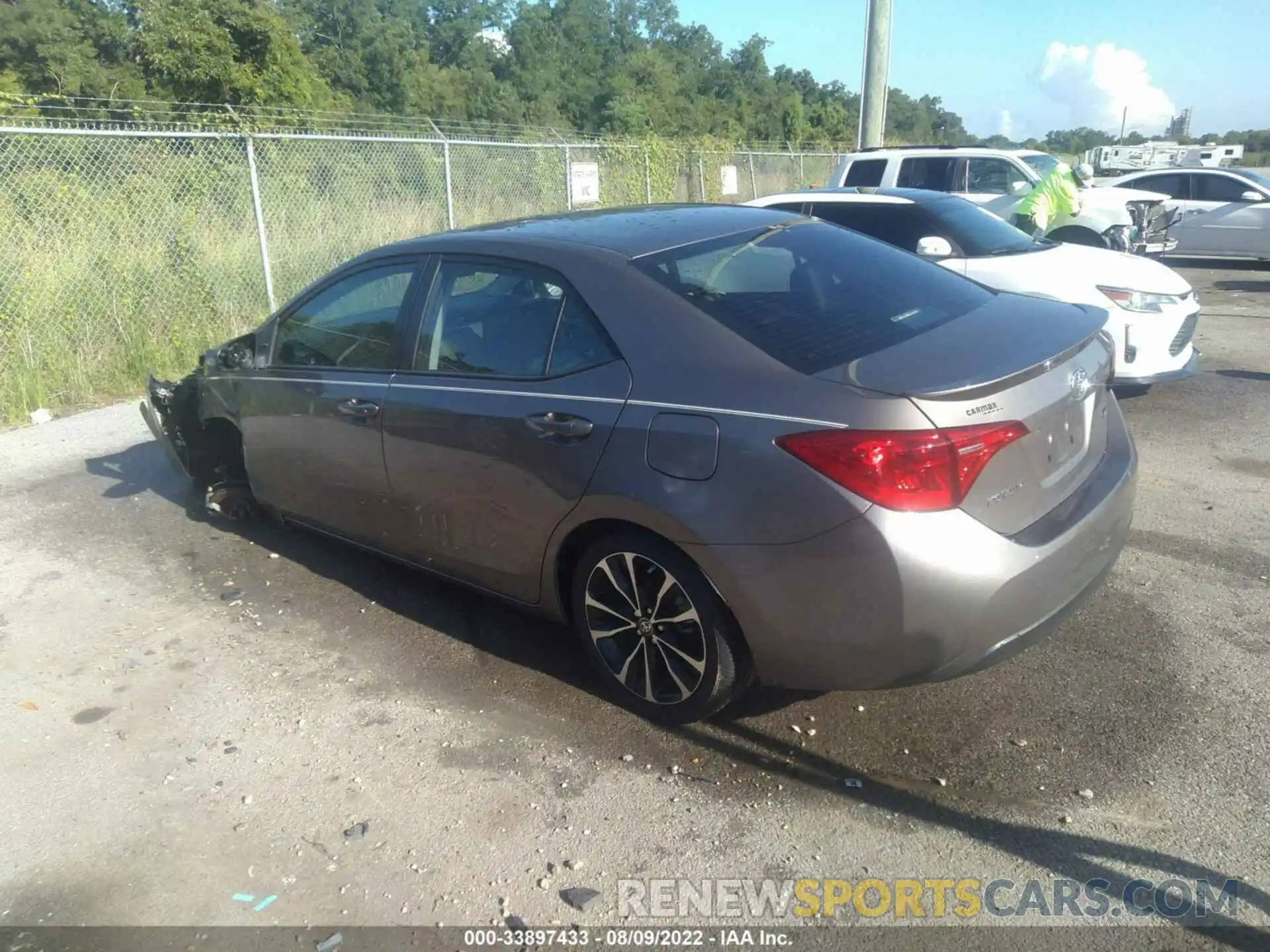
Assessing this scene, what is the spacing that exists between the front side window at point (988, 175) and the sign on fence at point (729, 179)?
24.2ft

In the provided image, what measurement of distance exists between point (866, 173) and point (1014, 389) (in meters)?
11.0

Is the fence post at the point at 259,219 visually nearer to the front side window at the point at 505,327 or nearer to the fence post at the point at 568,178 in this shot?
the fence post at the point at 568,178

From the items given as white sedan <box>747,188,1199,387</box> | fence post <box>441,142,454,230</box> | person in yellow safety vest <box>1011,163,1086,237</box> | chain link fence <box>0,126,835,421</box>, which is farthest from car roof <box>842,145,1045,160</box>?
white sedan <box>747,188,1199,387</box>

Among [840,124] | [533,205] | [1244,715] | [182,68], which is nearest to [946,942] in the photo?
[1244,715]

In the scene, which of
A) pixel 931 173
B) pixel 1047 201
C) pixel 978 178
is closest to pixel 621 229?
pixel 1047 201

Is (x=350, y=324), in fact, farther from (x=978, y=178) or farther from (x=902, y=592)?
(x=978, y=178)

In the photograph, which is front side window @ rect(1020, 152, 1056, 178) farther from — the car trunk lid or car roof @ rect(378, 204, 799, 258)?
the car trunk lid

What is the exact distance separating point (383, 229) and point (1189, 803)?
451 inches

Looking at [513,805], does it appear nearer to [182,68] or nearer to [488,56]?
[182,68]

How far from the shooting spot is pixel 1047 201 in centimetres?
1066

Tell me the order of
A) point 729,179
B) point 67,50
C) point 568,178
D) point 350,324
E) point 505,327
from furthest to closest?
point 67,50, point 729,179, point 568,178, point 350,324, point 505,327

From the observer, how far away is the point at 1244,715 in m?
3.35

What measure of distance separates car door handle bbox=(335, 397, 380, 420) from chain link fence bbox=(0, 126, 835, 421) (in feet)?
17.4

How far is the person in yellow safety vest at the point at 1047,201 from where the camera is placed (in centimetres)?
1056
